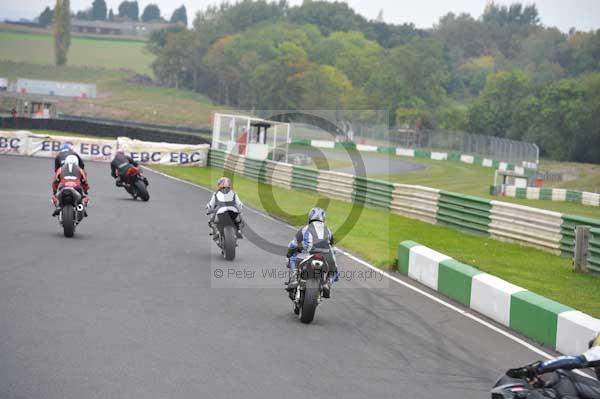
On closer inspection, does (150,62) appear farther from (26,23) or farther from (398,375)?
(398,375)

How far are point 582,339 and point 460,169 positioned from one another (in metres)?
Result: 52.1

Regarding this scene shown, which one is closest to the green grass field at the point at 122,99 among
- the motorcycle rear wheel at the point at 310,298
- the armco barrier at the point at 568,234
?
the armco barrier at the point at 568,234

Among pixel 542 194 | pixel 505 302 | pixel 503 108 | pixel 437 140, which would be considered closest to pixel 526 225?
pixel 505 302

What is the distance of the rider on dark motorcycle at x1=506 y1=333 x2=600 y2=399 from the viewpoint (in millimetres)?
6168

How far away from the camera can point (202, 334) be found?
32.1 feet

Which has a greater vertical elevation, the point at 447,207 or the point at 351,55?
the point at 351,55

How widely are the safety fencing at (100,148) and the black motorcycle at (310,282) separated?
108 feet

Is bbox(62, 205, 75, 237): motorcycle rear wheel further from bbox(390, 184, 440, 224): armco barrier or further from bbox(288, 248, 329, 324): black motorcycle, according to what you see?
bbox(390, 184, 440, 224): armco barrier

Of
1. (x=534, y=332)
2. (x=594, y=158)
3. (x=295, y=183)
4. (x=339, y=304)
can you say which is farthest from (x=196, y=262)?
(x=594, y=158)

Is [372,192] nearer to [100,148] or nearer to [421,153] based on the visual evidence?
[100,148]

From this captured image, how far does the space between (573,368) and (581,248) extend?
35.7 ft

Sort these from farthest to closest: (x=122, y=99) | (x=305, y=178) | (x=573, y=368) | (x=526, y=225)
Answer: (x=122, y=99) < (x=305, y=178) < (x=526, y=225) < (x=573, y=368)

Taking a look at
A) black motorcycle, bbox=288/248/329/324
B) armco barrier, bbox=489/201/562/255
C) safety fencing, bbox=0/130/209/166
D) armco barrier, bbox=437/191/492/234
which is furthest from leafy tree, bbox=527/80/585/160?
black motorcycle, bbox=288/248/329/324

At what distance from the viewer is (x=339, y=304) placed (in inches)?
490
